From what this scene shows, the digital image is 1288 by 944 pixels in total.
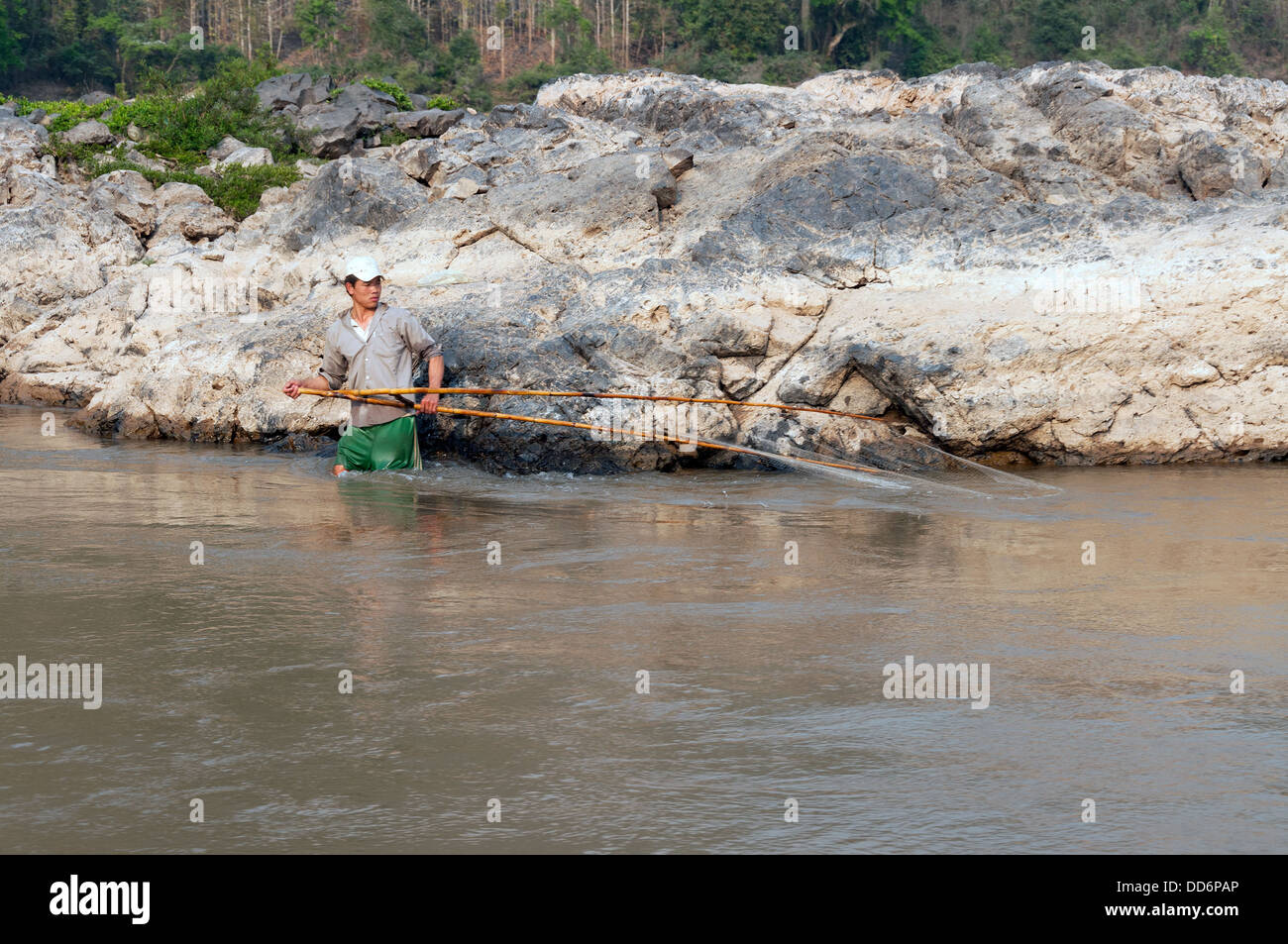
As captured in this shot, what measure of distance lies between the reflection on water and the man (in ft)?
3.83

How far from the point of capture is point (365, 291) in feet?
24.8

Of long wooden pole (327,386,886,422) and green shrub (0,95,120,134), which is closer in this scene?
long wooden pole (327,386,886,422)

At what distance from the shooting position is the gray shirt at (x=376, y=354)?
25.3 ft

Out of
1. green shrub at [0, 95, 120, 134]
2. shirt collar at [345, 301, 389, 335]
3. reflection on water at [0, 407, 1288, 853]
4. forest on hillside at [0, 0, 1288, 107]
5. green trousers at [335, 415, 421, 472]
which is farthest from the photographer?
forest on hillside at [0, 0, 1288, 107]

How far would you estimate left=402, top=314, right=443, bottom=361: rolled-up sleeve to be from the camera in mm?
7758

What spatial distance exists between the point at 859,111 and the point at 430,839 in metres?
12.6

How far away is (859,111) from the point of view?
13.9m

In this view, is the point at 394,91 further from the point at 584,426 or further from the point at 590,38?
the point at 584,426

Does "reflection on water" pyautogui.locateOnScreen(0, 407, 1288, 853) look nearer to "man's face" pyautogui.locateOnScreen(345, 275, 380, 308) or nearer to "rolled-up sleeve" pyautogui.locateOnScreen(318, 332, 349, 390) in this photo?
"rolled-up sleeve" pyautogui.locateOnScreen(318, 332, 349, 390)

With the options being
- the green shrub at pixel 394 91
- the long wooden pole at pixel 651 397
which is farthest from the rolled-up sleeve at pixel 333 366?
the green shrub at pixel 394 91

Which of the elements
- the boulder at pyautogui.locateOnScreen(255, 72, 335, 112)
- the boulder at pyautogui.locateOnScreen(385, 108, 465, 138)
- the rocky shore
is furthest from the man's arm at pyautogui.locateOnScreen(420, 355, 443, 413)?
the boulder at pyautogui.locateOnScreen(255, 72, 335, 112)

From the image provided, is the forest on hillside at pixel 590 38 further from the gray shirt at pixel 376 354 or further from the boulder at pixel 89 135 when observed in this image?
the gray shirt at pixel 376 354
